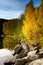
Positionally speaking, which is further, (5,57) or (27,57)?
(5,57)

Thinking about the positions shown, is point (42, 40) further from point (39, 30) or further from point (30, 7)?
point (30, 7)

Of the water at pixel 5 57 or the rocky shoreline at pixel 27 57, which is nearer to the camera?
the rocky shoreline at pixel 27 57

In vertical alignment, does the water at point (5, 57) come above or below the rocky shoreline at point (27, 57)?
below

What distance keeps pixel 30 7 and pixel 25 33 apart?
4339 mm

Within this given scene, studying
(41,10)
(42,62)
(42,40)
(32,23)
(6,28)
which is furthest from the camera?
(6,28)

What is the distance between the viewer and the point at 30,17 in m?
39.7

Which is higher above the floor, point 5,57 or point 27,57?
point 27,57

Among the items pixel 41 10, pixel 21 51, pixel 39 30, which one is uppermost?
pixel 41 10

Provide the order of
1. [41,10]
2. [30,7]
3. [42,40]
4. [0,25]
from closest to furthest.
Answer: [42,40] < [41,10] < [30,7] < [0,25]

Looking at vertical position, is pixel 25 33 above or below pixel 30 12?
below

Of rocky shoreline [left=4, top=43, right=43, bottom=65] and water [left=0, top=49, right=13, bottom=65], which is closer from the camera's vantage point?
rocky shoreline [left=4, top=43, right=43, bottom=65]

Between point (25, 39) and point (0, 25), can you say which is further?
point (0, 25)

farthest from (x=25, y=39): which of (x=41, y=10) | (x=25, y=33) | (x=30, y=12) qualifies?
(x=41, y=10)

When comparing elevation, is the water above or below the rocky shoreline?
below
